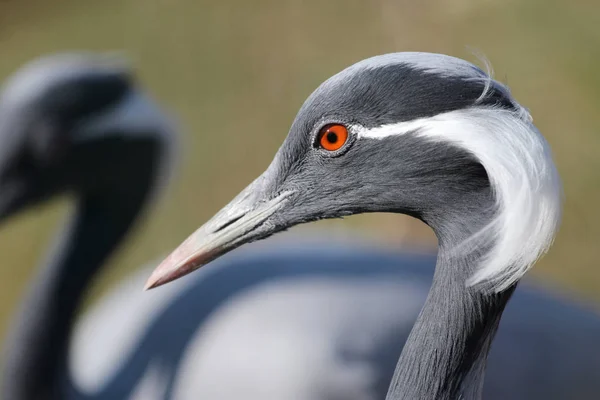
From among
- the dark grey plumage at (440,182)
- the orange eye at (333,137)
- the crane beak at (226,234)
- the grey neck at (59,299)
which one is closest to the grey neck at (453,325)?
the dark grey plumage at (440,182)

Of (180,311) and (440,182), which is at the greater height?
(440,182)

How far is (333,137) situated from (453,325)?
1.50 feet

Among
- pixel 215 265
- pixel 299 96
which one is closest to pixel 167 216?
pixel 299 96

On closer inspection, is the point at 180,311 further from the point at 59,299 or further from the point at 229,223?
the point at 229,223

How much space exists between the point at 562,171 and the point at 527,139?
3.99 m

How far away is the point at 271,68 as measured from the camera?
6320 mm

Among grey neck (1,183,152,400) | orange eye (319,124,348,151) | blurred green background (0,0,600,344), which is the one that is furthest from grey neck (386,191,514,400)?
blurred green background (0,0,600,344)

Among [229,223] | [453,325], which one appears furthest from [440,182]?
[229,223]

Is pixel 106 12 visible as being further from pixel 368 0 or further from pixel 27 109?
pixel 27 109

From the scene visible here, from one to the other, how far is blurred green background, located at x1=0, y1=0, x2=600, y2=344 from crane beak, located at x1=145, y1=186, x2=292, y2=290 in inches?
123

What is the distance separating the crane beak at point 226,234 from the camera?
1715 mm

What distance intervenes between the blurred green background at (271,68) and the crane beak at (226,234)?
3.12 m

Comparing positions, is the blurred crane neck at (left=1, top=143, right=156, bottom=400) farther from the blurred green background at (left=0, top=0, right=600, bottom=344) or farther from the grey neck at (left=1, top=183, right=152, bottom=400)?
the blurred green background at (left=0, top=0, right=600, bottom=344)

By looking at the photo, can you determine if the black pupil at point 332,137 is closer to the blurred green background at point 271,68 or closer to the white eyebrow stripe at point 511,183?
→ the white eyebrow stripe at point 511,183
